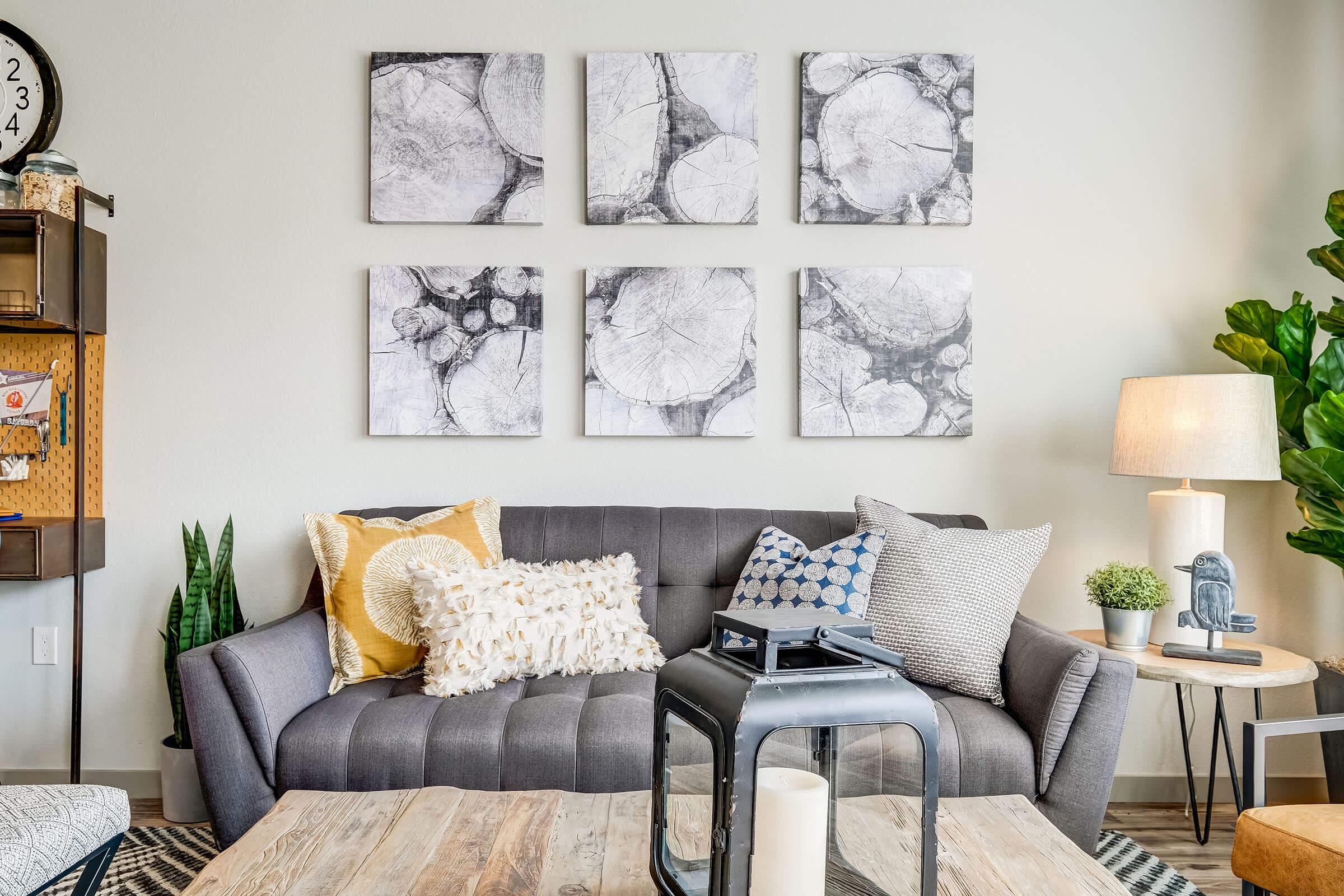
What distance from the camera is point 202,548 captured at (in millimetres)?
2496

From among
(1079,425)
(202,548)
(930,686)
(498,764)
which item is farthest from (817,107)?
(202,548)

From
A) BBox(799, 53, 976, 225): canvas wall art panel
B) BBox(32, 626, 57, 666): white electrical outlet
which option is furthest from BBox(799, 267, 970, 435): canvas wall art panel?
BBox(32, 626, 57, 666): white electrical outlet

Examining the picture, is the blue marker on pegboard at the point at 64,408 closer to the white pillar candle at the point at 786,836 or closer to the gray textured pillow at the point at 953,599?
the gray textured pillow at the point at 953,599

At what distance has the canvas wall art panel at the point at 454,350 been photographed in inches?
105

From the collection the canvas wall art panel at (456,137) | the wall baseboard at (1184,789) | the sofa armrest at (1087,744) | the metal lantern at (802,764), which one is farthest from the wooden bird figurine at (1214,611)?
the canvas wall art panel at (456,137)

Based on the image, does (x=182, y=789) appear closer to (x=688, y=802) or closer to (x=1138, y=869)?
(x=688, y=802)

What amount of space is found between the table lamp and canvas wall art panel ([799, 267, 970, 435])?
536mm

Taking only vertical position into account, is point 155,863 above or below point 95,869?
below

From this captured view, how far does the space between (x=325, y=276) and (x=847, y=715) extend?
2.41m

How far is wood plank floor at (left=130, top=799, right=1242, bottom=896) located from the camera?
2.16 m

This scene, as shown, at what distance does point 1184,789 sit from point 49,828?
2.97m

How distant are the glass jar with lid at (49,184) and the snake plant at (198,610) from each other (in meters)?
1.01

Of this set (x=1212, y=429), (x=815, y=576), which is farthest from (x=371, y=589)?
(x=1212, y=429)

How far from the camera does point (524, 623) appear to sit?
213 cm
